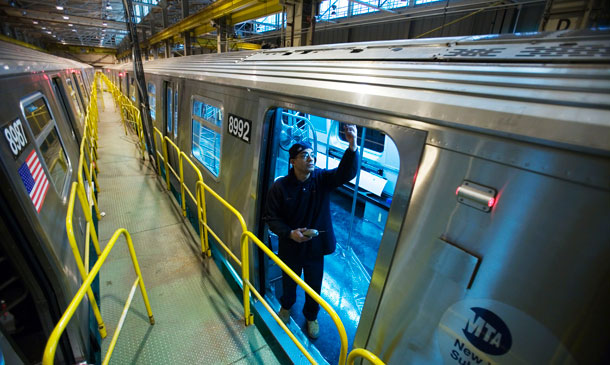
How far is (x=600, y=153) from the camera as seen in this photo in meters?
0.80

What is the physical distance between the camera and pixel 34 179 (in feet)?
6.51

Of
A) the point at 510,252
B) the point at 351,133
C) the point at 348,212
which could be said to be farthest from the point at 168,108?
the point at 510,252

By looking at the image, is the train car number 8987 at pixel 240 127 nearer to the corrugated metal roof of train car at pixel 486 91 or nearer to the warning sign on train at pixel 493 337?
the corrugated metal roof of train car at pixel 486 91

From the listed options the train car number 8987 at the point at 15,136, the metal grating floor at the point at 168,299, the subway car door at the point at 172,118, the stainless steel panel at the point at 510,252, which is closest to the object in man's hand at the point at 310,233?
the stainless steel panel at the point at 510,252

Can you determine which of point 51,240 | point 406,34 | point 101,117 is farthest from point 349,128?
point 101,117

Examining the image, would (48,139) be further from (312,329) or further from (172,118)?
(312,329)

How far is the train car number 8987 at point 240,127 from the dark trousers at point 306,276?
124cm

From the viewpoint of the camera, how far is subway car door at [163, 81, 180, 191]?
5021 millimetres

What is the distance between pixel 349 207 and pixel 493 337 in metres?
5.76

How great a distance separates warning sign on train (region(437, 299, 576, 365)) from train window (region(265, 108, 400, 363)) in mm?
1566

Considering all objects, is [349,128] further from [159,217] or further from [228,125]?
[159,217]

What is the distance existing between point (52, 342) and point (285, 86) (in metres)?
1.93

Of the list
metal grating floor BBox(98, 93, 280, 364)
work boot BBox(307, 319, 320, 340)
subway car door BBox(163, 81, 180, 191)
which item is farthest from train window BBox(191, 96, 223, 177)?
work boot BBox(307, 319, 320, 340)

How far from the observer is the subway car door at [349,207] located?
1.34 metres
